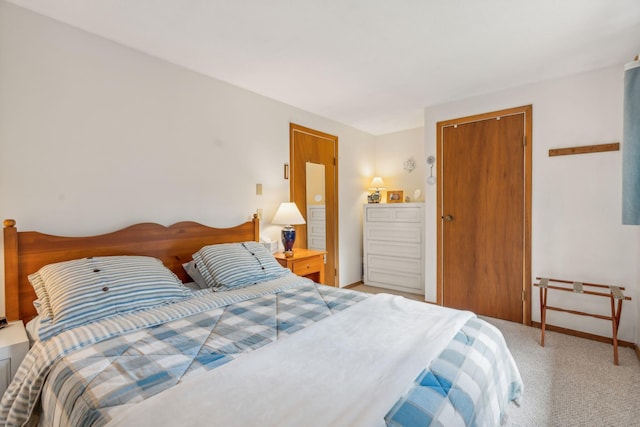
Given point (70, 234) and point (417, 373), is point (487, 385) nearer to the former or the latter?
point (417, 373)

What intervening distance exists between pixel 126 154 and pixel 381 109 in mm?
2646

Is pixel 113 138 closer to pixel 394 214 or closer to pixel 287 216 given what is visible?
pixel 287 216

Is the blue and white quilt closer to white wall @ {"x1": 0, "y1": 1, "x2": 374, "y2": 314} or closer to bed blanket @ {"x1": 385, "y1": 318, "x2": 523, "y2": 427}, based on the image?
bed blanket @ {"x1": 385, "y1": 318, "x2": 523, "y2": 427}

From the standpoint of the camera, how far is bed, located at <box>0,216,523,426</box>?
2.89ft

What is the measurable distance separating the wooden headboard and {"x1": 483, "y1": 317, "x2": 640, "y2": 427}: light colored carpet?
2382mm

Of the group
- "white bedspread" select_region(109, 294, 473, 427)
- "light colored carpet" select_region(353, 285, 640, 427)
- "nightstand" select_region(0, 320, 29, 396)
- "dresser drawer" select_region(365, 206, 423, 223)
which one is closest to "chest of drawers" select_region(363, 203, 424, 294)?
"dresser drawer" select_region(365, 206, 423, 223)

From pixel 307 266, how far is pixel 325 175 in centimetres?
137

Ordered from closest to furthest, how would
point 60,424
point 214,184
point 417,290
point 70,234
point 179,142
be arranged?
point 60,424
point 70,234
point 179,142
point 214,184
point 417,290

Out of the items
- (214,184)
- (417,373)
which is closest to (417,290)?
(214,184)

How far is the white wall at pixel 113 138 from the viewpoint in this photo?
180cm

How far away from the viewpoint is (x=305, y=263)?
302 centimetres

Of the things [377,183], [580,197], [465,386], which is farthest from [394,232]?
[465,386]

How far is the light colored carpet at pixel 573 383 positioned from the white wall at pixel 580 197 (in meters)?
0.35

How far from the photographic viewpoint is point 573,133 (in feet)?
9.12
